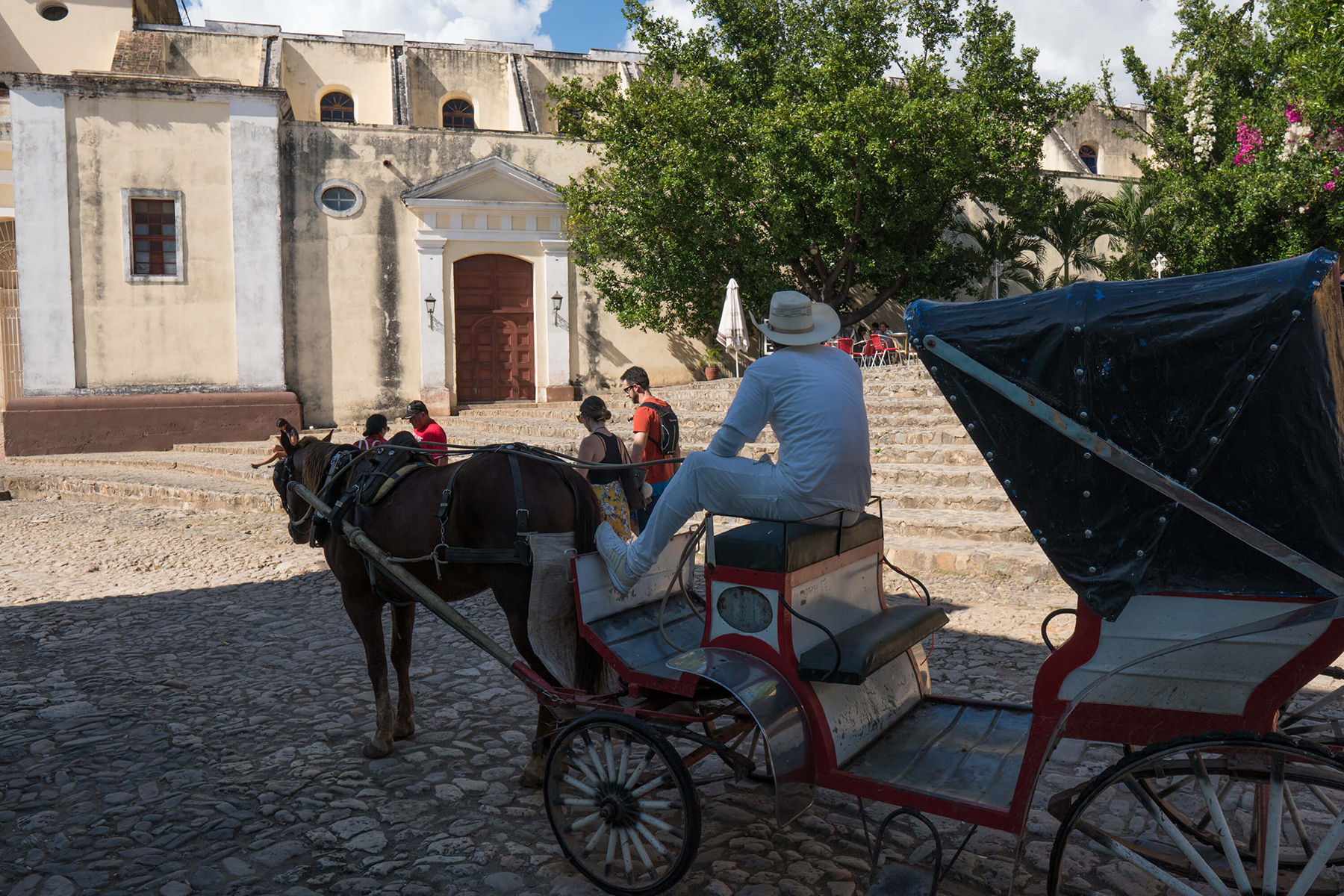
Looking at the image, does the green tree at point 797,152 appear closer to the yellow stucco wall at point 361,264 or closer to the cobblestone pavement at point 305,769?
the yellow stucco wall at point 361,264

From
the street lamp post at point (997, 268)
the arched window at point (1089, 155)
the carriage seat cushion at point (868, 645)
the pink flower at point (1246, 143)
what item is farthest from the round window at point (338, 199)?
the arched window at point (1089, 155)

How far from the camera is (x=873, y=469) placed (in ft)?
37.0

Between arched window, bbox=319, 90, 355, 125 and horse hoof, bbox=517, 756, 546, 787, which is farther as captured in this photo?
arched window, bbox=319, 90, 355, 125

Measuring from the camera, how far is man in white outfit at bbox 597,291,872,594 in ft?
10.9

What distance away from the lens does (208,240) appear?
18.6 meters

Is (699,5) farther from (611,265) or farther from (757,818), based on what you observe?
(757,818)

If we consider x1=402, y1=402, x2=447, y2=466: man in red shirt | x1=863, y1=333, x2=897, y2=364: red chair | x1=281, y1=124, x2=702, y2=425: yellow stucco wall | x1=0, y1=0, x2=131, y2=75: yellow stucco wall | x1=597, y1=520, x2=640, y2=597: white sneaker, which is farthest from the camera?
x1=0, y1=0, x2=131, y2=75: yellow stucco wall

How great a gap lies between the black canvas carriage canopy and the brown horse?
1998 mm

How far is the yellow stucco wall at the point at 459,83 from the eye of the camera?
87.5 feet

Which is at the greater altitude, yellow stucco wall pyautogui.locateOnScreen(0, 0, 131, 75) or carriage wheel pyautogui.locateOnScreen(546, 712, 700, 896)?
yellow stucco wall pyautogui.locateOnScreen(0, 0, 131, 75)

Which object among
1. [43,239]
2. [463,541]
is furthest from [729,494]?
[43,239]

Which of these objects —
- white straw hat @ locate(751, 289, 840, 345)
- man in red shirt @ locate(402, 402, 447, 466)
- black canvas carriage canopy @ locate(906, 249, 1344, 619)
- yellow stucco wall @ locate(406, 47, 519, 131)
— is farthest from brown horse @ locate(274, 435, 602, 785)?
yellow stucco wall @ locate(406, 47, 519, 131)

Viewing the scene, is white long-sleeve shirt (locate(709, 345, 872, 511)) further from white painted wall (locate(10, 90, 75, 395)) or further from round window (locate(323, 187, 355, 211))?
white painted wall (locate(10, 90, 75, 395))

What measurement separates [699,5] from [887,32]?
12.6ft
